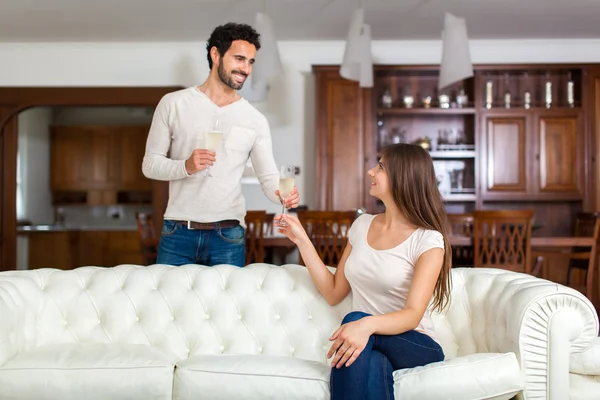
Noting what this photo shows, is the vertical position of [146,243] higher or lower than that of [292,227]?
lower

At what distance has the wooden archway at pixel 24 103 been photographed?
21.3 feet

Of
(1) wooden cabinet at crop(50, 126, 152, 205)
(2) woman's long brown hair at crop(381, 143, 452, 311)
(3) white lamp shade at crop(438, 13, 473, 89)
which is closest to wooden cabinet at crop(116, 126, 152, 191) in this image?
(1) wooden cabinet at crop(50, 126, 152, 205)

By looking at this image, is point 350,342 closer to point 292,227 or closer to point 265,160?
point 292,227

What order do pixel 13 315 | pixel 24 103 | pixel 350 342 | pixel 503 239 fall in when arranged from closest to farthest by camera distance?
1. pixel 350 342
2. pixel 13 315
3. pixel 503 239
4. pixel 24 103

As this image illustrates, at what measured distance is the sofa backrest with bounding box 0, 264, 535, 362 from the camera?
238 cm

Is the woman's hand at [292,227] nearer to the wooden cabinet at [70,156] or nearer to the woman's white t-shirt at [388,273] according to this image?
the woman's white t-shirt at [388,273]

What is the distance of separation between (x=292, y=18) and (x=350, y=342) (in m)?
4.27

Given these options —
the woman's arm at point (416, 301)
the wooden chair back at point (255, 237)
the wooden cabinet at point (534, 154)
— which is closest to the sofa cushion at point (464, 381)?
the woman's arm at point (416, 301)

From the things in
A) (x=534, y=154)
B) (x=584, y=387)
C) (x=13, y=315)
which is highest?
(x=534, y=154)

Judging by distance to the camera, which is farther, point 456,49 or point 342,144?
point 342,144

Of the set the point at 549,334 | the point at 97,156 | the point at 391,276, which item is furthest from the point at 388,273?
the point at 97,156

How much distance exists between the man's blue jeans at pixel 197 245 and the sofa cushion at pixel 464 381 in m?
0.91

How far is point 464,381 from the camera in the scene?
1.95 m

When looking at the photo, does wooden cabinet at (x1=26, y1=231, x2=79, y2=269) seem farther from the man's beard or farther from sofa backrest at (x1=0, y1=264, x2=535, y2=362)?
the man's beard
